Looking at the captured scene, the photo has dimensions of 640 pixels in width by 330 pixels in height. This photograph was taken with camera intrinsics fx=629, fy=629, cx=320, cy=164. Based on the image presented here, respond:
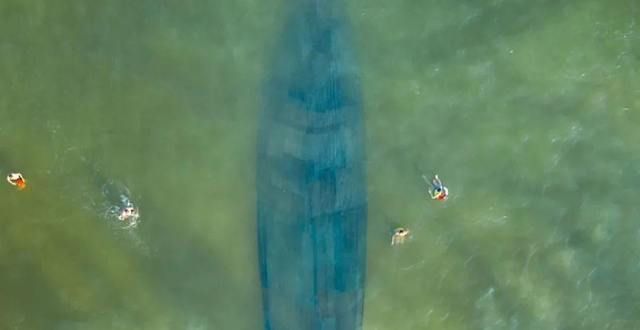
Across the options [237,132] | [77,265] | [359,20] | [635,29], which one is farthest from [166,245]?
[635,29]

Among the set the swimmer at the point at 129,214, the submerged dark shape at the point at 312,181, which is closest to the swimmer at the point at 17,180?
the swimmer at the point at 129,214

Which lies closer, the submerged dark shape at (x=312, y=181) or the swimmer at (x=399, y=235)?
the submerged dark shape at (x=312, y=181)

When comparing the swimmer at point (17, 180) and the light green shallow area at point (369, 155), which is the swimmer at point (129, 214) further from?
the swimmer at point (17, 180)

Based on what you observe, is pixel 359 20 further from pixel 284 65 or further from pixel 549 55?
pixel 549 55

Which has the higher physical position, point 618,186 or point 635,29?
point 635,29

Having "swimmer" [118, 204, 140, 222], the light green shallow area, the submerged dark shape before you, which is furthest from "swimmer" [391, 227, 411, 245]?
"swimmer" [118, 204, 140, 222]

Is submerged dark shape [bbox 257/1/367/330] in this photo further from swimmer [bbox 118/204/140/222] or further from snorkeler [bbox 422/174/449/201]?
swimmer [bbox 118/204/140/222]
